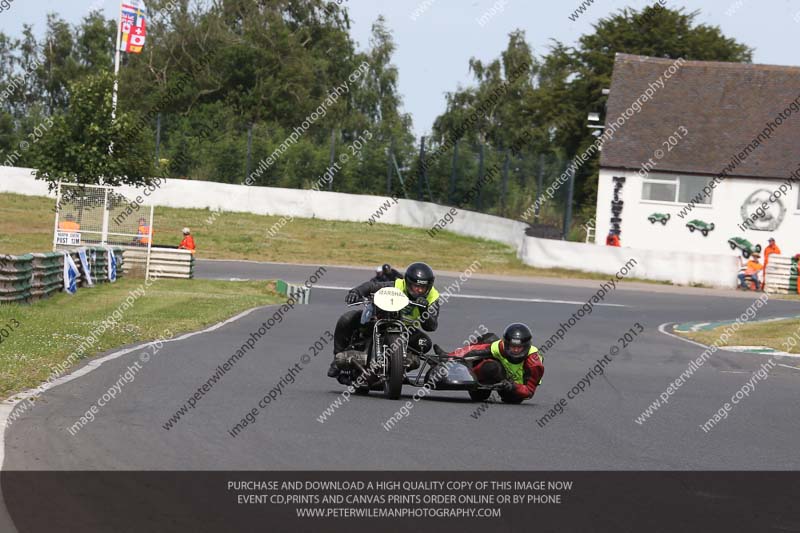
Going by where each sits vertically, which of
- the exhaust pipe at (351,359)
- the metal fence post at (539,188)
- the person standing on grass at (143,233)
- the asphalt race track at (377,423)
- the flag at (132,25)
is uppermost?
the flag at (132,25)

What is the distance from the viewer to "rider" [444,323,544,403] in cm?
1188

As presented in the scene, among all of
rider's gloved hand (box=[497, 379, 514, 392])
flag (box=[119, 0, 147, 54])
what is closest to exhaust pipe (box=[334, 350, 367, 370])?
rider's gloved hand (box=[497, 379, 514, 392])

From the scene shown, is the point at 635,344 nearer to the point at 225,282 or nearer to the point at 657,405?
the point at 657,405

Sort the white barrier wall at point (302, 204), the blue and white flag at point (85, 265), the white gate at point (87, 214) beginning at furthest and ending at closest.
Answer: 1. the white barrier wall at point (302, 204)
2. the white gate at point (87, 214)
3. the blue and white flag at point (85, 265)

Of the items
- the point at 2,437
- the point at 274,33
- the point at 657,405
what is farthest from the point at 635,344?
the point at 274,33

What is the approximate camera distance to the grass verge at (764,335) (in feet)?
75.5

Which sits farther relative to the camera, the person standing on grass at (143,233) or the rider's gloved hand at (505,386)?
the person standing on grass at (143,233)

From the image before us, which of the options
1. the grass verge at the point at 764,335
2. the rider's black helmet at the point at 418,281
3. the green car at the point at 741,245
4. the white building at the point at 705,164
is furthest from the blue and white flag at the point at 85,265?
the green car at the point at 741,245

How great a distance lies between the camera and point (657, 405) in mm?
13031

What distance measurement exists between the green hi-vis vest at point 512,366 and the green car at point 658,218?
36468mm

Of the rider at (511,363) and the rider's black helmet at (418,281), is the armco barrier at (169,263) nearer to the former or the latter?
the rider at (511,363)

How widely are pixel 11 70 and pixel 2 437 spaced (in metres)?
90.7

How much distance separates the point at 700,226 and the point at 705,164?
244 centimetres

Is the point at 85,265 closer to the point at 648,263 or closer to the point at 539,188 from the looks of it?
the point at 648,263
